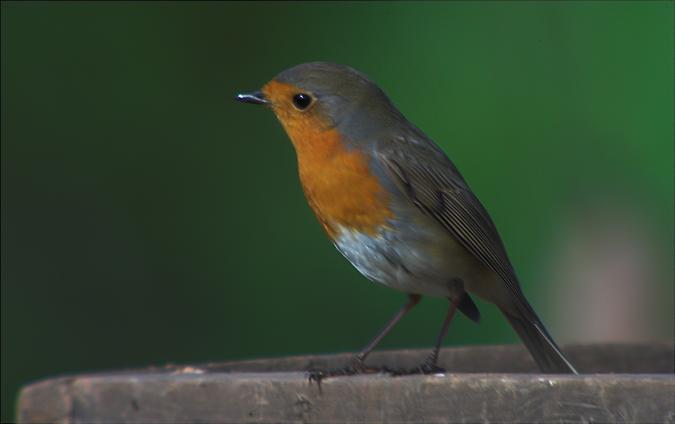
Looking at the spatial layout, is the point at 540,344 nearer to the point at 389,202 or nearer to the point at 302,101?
the point at 389,202

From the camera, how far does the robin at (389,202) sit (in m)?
2.57

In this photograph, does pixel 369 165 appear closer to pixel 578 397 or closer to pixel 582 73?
pixel 578 397

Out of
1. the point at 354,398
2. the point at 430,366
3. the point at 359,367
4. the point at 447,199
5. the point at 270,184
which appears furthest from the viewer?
the point at 270,184

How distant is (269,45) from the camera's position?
16.3 feet

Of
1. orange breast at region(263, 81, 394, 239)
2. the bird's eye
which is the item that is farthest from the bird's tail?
the bird's eye

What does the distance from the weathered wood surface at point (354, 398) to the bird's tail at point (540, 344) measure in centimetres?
74

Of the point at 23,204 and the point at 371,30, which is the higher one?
the point at 371,30

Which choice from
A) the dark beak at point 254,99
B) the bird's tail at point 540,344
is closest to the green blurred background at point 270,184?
the bird's tail at point 540,344

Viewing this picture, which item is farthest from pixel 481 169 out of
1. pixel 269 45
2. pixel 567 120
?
pixel 269 45

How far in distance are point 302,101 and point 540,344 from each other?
1173 mm

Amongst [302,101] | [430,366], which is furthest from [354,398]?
[302,101]

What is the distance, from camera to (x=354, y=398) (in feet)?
6.43

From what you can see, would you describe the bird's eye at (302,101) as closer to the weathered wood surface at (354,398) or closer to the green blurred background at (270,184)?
the weathered wood surface at (354,398)

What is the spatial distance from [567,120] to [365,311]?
1562 mm
